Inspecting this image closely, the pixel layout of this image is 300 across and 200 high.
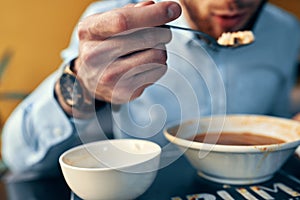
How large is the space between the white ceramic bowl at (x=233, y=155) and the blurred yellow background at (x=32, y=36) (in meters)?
1.15

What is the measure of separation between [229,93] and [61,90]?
401mm

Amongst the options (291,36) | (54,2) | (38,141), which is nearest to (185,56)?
(38,141)

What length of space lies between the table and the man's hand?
123mm

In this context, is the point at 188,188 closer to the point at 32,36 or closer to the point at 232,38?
the point at 232,38

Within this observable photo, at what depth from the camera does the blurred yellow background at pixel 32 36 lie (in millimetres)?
1629

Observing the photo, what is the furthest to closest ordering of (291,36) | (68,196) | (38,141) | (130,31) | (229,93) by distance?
(291,36) < (229,93) < (38,141) < (68,196) < (130,31)

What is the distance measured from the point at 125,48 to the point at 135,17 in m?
0.04

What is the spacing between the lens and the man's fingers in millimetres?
406

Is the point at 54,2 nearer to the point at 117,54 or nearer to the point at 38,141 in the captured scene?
the point at 38,141

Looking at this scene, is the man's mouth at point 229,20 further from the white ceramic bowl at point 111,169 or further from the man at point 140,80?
the white ceramic bowl at point 111,169

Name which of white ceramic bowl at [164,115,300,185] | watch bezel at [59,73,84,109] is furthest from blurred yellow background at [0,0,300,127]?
white ceramic bowl at [164,115,300,185]

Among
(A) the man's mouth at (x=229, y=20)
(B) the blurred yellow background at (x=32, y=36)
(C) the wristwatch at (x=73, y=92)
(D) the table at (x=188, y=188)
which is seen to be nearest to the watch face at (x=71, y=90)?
(C) the wristwatch at (x=73, y=92)

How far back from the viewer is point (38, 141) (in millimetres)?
772

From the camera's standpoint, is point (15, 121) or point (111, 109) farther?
point (15, 121)
